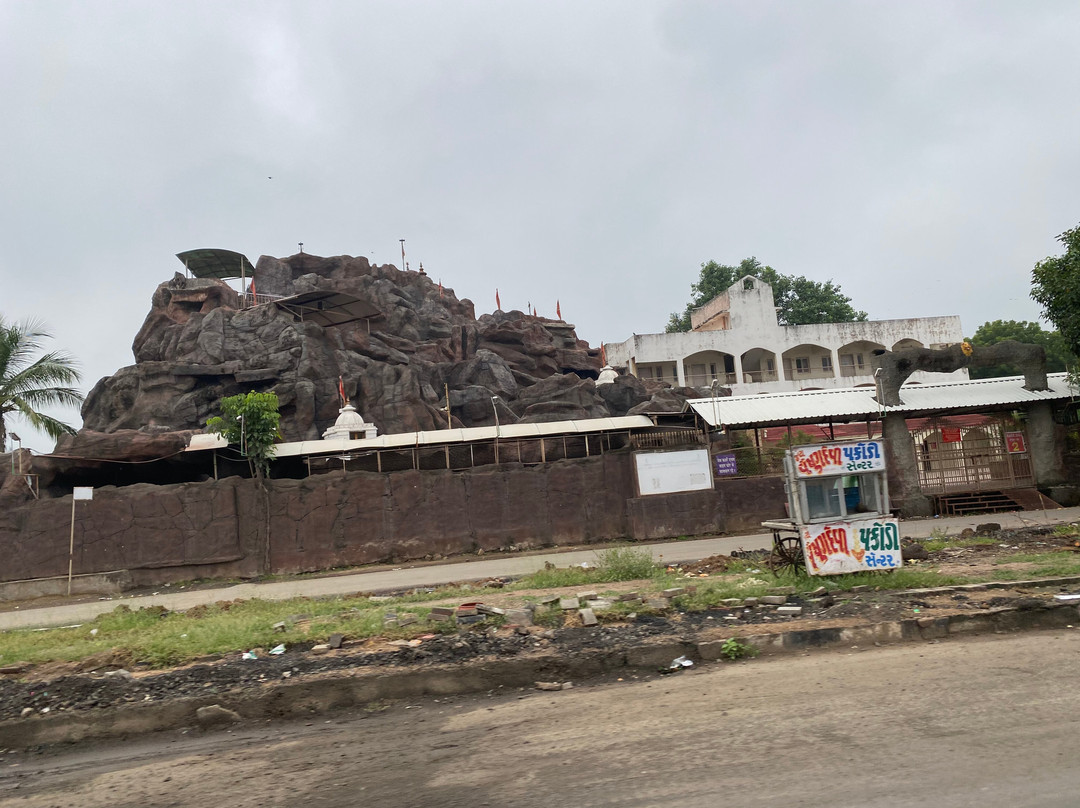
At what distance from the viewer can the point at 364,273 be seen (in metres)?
57.2

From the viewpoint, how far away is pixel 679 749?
15.7 ft

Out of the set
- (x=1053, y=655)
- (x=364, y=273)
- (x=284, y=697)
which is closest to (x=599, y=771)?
(x=284, y=697)

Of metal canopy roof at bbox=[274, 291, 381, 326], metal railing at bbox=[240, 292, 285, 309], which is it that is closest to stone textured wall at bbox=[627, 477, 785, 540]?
metal canopy roof at bbox=[274, 291, 381, 326]

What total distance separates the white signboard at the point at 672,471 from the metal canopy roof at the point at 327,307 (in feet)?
87.9

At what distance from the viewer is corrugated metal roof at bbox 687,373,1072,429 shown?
23.3m

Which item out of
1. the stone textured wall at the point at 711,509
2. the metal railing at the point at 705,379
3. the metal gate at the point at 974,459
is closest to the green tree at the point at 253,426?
the stone textured wall at the point at 711,509

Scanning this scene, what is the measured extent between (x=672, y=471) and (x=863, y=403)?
7.37 meters

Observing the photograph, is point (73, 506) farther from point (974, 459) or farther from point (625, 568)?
point (974, 459)

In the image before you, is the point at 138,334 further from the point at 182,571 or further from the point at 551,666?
the point at 551,666

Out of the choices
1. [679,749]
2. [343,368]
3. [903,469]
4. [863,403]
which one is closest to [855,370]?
[863,403]

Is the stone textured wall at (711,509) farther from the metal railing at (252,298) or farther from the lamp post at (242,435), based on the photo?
the metal railing at (252,298)

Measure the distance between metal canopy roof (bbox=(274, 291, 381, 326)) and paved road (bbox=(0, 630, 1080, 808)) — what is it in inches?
1535

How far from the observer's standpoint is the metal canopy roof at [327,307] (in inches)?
1699

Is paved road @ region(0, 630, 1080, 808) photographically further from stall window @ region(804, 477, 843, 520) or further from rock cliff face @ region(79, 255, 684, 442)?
rock cliff face @ region(79, 255, 684, 442)
